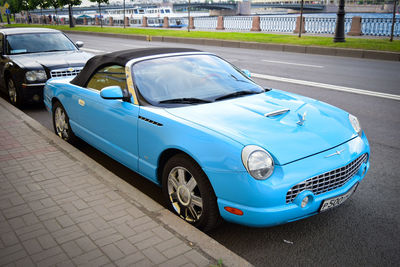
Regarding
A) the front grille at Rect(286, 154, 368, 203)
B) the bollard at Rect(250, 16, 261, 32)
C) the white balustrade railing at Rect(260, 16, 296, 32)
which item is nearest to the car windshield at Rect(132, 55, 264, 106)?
the front grille at Rect(286, 154, 368, 203)

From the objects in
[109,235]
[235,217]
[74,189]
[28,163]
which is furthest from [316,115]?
[28,163]

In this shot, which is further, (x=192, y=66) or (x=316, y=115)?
(x=192, y=66)

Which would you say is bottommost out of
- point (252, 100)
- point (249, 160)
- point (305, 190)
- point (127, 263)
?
point (127, 263)

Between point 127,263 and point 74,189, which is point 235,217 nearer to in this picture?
point 127,263

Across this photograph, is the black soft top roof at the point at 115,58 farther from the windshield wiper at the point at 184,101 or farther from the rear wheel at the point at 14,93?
the rear wheel at the point at 14,93

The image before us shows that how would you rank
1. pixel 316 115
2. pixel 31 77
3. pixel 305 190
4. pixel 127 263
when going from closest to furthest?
pixel 127 263 < pixel 305 190 < pixel 316 115 < pixel 31 77

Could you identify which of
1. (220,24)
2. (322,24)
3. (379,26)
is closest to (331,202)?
(379,26)

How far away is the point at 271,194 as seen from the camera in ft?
8.96

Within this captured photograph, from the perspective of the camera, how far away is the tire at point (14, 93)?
24.8 feet

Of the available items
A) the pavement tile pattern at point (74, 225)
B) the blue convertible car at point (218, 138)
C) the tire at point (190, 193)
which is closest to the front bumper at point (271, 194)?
the blue convertible car at point (218, 138)

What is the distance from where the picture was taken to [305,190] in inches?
112

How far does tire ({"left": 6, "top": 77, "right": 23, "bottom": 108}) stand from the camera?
757cm

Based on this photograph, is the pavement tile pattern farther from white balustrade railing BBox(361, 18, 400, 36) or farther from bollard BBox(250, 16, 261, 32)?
bollard BBox(250, 16, 261, 32)

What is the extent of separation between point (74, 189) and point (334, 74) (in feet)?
30.8
